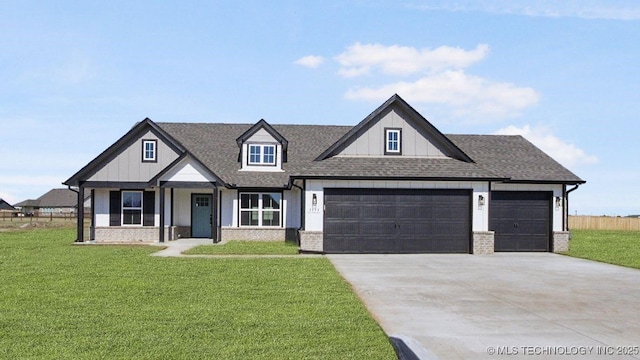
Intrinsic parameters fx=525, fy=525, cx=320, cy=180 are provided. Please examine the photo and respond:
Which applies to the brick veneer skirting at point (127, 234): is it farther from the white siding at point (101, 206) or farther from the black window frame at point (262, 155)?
the black window frame at point (262, 155)

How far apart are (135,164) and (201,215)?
4.23m

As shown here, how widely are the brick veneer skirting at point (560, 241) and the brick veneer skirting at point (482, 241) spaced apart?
329 cm

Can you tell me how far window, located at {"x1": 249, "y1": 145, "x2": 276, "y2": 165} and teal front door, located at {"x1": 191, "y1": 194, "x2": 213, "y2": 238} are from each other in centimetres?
306

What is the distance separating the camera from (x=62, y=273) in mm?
13648

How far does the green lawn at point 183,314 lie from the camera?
6734 millimetres

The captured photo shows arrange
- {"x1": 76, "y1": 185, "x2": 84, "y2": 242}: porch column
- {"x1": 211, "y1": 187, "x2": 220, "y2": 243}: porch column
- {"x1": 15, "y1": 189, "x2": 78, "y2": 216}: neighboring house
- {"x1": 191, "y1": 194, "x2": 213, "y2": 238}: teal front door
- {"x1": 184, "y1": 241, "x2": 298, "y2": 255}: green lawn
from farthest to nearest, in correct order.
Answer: {"x1": 15, "y1": 189, "x2": 78, "y2": 216}: neighboring house, {"x1": 191, "y1": 194, "x2": 213, "y2": 238}: teal front door, {"x1": 76, "y1": 185, "x2": 84, "y2": 242}: porch column, {"x1": 211, "y1": 187, "x2": 220, "y2": 243}: porch column, {"x1": 184, "y1": 241, "x2": 298, "y2": 255}: green lawn

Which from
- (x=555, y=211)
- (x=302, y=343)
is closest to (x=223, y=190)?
(x=555, y=211)

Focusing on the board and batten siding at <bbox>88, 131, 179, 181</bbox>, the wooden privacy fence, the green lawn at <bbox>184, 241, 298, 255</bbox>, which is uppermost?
the board and batten siding at <bbox>88, 131, 179, 181</bbox>

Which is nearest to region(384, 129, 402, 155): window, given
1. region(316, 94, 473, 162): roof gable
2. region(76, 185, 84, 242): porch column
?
region(316, 94, 473, 162): roof gable

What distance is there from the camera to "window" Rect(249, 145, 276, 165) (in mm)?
26891

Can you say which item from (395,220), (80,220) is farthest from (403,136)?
(80,220)

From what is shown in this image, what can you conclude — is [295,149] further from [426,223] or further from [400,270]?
[400,270]

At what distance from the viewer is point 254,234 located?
2586cm

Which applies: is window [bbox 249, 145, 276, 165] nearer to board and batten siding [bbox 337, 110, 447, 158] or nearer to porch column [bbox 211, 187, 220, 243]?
porch column [bbox 211, 187, 220, 243]
